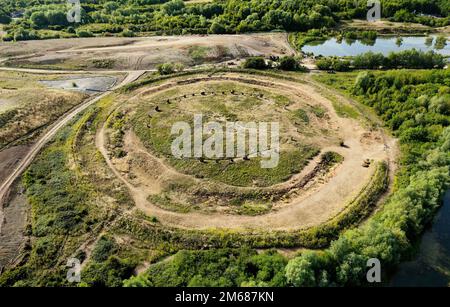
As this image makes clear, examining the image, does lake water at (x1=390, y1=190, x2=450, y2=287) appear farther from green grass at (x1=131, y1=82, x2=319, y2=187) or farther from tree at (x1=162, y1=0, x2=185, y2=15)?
tree at (x1=162, y1=0, x2=185, y2=15)

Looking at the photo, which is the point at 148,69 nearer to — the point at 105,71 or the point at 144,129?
the point at 105,71

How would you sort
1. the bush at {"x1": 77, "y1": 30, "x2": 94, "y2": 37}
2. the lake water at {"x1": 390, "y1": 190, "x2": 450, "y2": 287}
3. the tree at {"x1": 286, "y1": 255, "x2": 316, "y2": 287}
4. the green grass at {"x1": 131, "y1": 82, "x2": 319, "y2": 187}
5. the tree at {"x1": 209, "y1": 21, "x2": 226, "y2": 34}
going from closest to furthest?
the tree at {"x1": 286, "y1": 255, "x2": 316, "y2": 287} < the lake water at {"x1": 390, "y1": 190, "x2": 450, "y2": 287} < the green grass at {"x1": 131, "y1": 82, "x2": 319, "y2": 187} < the tree at {"x1": 209, "y1": 21, "x2": 226, "y2": 34} < the bush at {"x1": 77, "y1": 30, "x2": 94, "y2": 37}

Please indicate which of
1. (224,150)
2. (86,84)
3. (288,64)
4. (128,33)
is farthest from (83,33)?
(224,150)

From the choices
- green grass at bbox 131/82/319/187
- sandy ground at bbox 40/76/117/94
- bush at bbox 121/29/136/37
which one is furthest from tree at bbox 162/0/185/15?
green grass at bbox 131/82/319/187

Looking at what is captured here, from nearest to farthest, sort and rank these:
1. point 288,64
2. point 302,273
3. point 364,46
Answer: point 302,273 < point 288,64 < point 364,46

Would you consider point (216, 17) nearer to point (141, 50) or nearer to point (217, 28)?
point (217, 28)

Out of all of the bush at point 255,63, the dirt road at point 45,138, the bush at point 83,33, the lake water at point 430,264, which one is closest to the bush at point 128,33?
the bush at point 83,33

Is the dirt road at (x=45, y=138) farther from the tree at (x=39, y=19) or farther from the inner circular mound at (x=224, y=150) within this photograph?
the tree at (x=39, y=19)
